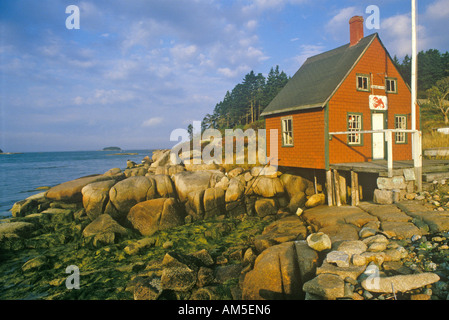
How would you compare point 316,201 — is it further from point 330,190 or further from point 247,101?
point 247,101

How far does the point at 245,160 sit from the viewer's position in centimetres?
1756

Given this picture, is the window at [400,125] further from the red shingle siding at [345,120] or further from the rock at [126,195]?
the rock at [126,195]

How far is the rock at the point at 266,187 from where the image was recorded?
44.1 feet

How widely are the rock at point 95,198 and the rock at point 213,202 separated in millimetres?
5381

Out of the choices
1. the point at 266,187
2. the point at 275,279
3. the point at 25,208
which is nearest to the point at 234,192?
the point at 266,187

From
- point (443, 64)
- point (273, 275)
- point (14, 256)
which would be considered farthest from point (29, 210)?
point (443, 64)

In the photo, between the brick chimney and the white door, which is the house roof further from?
the white door

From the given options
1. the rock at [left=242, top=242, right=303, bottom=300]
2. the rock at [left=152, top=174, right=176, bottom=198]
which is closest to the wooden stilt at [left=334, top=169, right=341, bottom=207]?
the rock at [left=242, top=242, right=303, bottom=300]

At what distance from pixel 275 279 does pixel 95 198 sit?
447 inches

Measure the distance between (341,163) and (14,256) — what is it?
46.6ft

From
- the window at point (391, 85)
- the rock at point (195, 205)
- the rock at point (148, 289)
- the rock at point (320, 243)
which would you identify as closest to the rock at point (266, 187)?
the rock at point (195, 205)

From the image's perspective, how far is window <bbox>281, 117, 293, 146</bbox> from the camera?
13.4 meters

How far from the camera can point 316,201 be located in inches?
480
